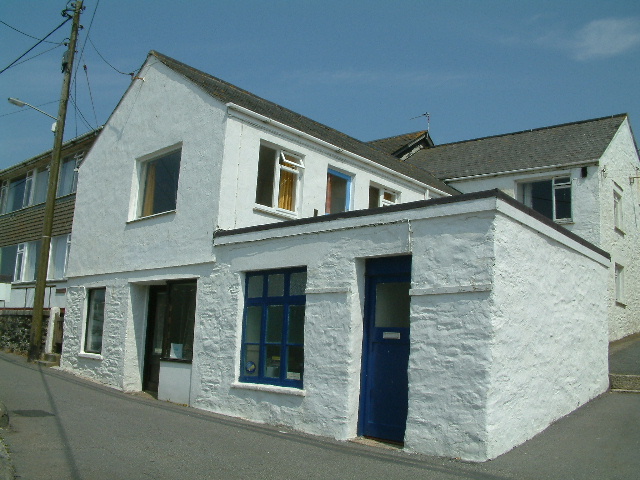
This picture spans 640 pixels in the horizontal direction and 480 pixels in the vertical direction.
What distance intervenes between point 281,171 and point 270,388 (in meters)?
5.10

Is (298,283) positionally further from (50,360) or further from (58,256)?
(58,256)

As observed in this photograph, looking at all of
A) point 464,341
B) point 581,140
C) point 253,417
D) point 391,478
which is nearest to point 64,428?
point 253,417

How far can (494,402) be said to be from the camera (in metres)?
8.04

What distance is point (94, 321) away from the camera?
16.0 m

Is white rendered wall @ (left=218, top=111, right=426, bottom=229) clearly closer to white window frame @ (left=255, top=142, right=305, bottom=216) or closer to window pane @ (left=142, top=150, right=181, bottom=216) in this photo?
white window frame @ (left=255, top=142, right=305, bottom=216)

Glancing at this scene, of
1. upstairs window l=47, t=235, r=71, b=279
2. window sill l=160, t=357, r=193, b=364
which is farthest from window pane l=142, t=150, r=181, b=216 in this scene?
upstairs window l=47, t=235, r=71, b=279

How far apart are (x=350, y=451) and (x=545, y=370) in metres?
3.12

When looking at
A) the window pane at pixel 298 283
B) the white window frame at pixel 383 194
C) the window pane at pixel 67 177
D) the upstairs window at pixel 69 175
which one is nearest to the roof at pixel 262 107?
the white window frame at pixel 383 194

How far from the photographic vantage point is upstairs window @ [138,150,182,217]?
14.3 m

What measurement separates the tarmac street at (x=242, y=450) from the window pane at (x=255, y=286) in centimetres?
217

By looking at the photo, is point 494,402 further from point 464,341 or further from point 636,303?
point 636,303

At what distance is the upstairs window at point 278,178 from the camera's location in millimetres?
13539

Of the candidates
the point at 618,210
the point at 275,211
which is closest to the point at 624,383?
the point at 275,211

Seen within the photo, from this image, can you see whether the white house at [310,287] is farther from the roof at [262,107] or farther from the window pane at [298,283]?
the roof at [262,107]
